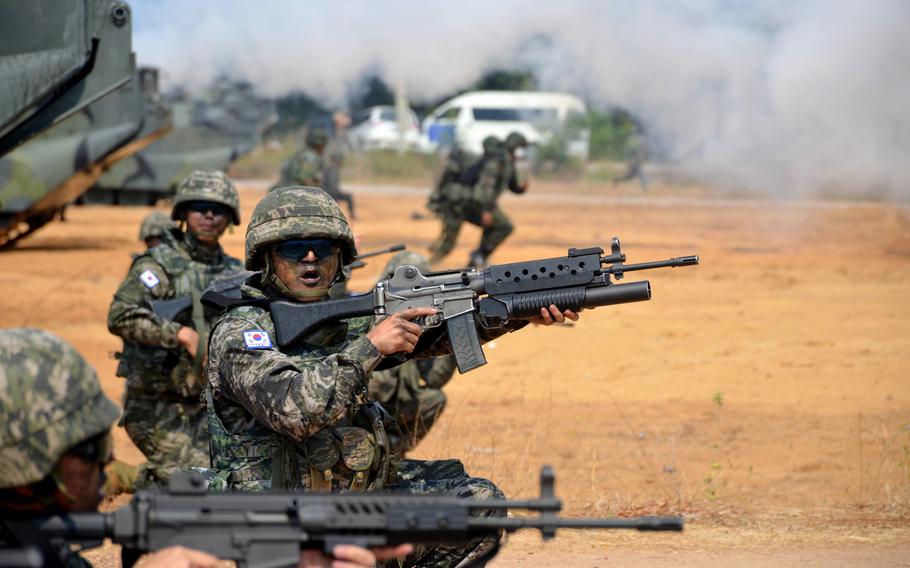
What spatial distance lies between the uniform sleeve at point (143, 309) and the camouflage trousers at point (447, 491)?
103 inches

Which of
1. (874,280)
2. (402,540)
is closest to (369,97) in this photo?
(874,280)

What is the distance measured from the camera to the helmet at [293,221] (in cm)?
474

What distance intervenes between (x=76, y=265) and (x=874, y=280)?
1265cm

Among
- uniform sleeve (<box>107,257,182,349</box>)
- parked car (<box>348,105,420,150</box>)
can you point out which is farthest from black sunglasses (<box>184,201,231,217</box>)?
parked car (<box>348,105,420,150</box>)

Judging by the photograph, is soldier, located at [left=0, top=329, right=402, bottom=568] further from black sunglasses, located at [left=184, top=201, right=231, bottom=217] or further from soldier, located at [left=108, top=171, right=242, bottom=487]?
black sunglasses, located at [left=184, top=201, right=231, bottom=217]

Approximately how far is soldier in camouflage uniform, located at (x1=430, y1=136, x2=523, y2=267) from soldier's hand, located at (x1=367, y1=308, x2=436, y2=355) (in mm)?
12326

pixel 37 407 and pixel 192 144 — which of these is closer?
pixel 37 407

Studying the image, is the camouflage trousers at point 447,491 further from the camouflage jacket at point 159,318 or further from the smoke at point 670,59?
the smoke at point 670,59

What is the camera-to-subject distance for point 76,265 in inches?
746

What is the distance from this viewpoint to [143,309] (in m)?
7.20

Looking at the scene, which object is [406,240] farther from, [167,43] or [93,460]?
[93,460]

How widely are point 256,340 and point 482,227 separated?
13116 millimetres

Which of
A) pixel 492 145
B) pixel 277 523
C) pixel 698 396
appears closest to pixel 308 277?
pixel 277 523

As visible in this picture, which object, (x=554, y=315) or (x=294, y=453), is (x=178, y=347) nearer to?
(x=294, y=453)
